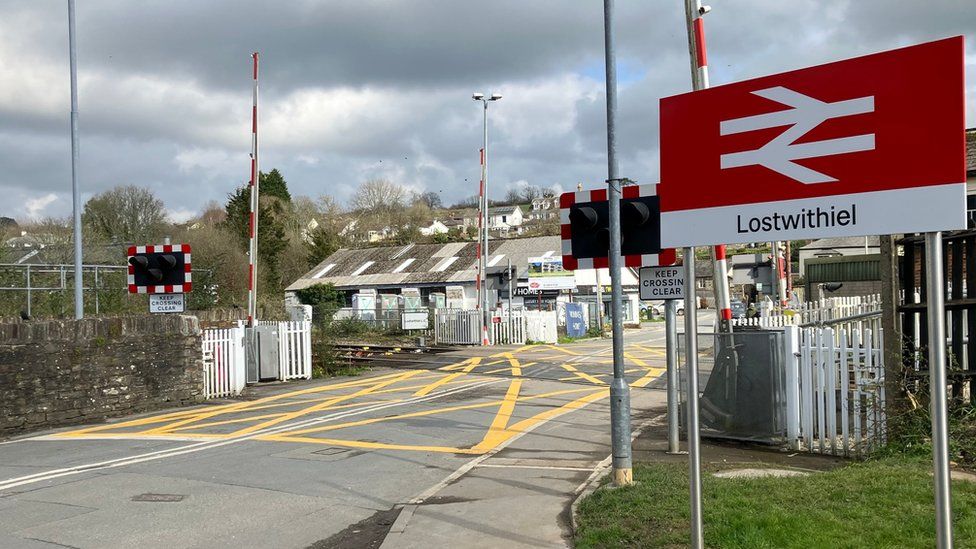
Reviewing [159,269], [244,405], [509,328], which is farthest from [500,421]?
[509,328]

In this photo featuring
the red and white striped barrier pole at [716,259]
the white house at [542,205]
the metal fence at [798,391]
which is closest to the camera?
the metal fence at [798,391]

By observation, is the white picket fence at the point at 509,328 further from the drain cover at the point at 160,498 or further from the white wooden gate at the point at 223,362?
the drain cover at the point at 160,498

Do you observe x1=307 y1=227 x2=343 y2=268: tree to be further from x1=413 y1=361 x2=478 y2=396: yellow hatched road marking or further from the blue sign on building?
x1=413 y1=361 x2=478 y2=396: yellow hatched road marking

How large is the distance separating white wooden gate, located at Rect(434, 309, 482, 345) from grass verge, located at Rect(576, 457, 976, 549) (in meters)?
28.8

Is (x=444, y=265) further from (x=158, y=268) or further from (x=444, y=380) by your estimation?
(x=158, y=268)

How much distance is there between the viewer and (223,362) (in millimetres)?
18172

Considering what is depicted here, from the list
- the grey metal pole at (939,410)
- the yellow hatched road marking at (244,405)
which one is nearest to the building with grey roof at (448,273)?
the yellow hatched road marking at (244,405)

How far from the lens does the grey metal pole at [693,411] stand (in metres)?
4.48

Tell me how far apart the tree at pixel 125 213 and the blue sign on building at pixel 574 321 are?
23.1 meters

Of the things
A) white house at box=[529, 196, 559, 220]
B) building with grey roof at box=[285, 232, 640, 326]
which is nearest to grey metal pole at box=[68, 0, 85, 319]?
building with grey roof at box=[285, 232, 640, 326]

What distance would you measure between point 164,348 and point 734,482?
12215 mm

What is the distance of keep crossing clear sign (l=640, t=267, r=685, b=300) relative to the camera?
9354 mm

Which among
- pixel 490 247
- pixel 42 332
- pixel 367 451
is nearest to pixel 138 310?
pixel 42 332

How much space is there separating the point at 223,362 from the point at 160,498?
32.9 ft
